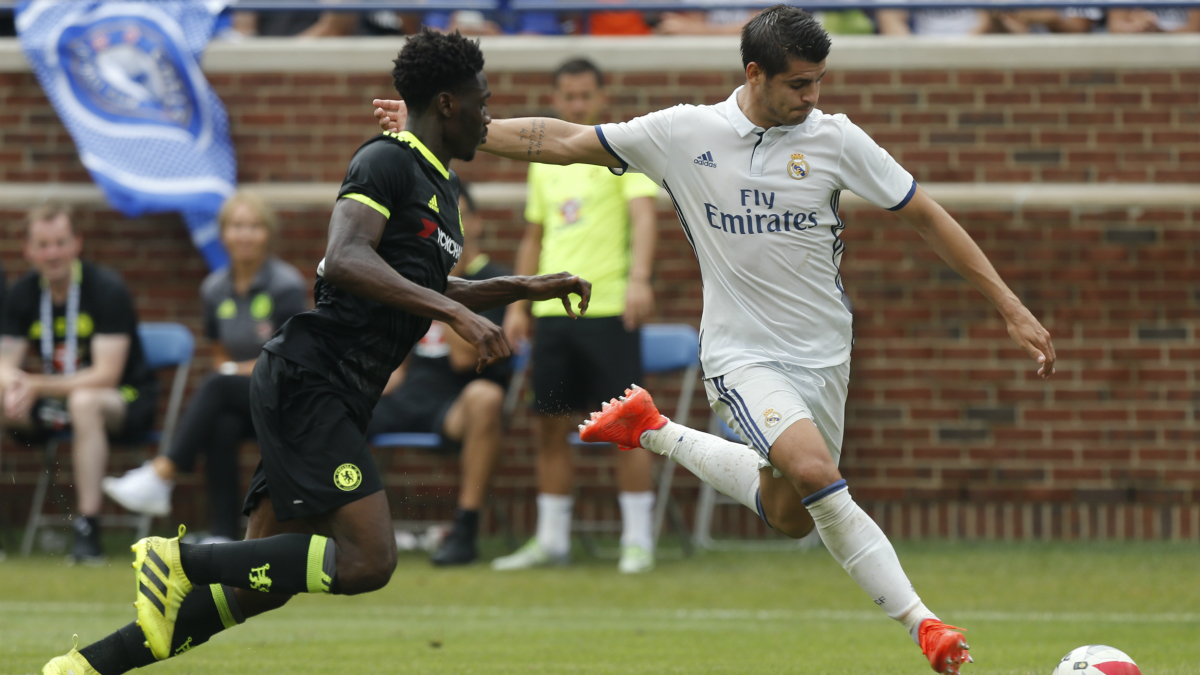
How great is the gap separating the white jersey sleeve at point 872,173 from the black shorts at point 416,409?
4.39 metres

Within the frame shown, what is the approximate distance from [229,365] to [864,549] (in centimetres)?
530

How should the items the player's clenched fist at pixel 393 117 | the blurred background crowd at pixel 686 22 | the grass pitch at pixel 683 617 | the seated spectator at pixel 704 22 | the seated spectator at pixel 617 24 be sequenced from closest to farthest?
the player's clenched fist at pixel 393 117 < the grass pitch at pixel 683 617 < the blurred background crowd at pixel 686 22 < the seated spectator at pixel 704 22 < the seated spectator at pixel 617 24

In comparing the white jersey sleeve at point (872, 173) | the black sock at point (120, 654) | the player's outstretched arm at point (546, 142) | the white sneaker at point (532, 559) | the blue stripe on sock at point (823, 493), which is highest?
the player's outstretched arm at point (546, 142)

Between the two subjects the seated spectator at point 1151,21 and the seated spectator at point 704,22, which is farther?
the seated spectator at point 704,22

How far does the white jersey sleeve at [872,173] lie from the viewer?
4945mm

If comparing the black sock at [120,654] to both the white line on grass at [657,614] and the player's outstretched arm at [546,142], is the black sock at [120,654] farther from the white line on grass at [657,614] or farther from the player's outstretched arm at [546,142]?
the white line on grass at [657,614]

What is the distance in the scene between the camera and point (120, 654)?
439 cm

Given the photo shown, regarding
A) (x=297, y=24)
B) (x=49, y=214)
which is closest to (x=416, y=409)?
(x=49, y=214)

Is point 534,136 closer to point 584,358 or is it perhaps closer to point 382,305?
point 382,305

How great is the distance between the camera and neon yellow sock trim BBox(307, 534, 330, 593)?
4.19m

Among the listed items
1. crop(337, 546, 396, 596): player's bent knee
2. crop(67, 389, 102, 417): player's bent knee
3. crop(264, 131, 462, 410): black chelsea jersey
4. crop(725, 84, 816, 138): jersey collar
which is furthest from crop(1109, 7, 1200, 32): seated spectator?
crop(337, 546, 396, 596): player's bent knee

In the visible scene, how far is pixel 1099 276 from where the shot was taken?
30.7 feet

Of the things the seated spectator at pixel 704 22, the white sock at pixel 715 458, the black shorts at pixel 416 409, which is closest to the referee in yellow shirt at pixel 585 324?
the black shorts at pixel 416 409

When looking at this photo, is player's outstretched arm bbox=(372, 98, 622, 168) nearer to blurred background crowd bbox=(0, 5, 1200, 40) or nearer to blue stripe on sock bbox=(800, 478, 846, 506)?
blue stripe on sock bbox=(800, 478, 846, 506)
